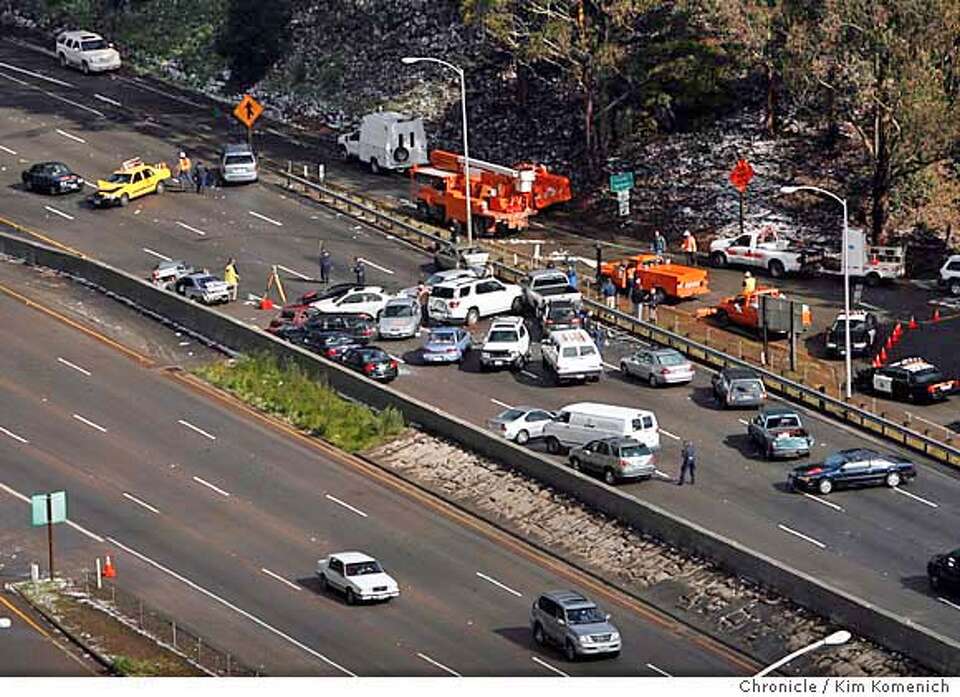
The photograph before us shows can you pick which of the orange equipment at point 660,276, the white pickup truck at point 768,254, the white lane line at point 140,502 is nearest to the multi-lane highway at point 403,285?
the orange equipment at point 660,276

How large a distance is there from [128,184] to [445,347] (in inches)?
988

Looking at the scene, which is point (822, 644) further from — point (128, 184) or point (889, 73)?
point (128, 184)

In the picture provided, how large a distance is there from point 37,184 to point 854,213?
3607 cm

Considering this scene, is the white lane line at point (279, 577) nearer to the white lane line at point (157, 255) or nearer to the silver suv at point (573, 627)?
the silver suv at point (573, 627)

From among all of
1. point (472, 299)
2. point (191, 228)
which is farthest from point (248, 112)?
point (472, 299)

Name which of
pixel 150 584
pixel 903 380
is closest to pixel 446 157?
pixel 903 380

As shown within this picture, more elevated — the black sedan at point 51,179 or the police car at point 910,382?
the black sedan at point 51,179

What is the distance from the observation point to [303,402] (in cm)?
8569

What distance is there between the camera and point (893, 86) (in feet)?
310

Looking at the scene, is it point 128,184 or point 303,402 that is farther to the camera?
point 128,184

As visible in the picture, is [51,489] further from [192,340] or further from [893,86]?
[893,86]

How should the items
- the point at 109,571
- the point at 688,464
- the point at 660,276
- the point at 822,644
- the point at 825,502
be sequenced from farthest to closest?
1. the point at 660,276
2. the point at 688,464
3. the point at 825,502
4. the point at 109,571
5. the point at 822,644

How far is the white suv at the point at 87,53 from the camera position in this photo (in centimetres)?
12700

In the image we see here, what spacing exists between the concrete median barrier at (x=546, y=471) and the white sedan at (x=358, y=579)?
28.6 ft
